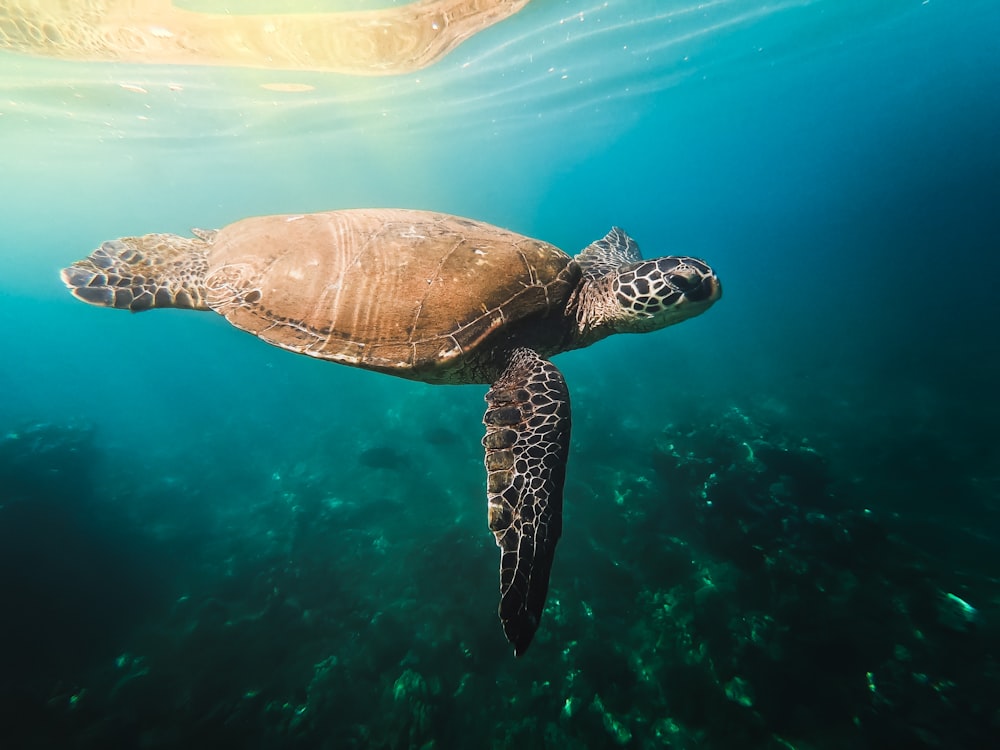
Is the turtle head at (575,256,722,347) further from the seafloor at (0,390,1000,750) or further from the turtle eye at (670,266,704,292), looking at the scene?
the seafloor at (0,390,1000,750)

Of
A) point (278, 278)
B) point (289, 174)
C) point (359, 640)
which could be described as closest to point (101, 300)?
point (278, 278)

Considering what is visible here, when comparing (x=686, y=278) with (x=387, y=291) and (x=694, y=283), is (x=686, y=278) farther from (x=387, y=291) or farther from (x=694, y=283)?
(x=387, y=291)

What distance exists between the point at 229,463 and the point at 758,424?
16.4 meters

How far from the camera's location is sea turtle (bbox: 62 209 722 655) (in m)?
3.55

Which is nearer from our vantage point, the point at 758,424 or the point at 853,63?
the point at 758,424

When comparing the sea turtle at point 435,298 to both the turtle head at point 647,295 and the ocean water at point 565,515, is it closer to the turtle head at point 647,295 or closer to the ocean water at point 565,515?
the turtle head at point 647,295

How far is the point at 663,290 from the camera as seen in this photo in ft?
13.8

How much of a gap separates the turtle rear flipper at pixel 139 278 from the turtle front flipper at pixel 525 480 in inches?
147

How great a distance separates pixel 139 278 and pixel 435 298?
12.2ft

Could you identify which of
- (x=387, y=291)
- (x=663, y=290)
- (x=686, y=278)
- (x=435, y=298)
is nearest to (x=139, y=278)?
(x=387, y=291)

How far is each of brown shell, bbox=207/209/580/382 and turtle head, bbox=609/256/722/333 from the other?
2.24 feet

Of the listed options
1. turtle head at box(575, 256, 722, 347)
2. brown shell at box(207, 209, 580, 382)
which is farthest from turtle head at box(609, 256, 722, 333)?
brown shell at box(207, 209, 580, 382)

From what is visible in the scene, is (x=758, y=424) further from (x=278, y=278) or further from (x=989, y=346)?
(x=278, y=278)

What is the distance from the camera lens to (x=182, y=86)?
14.5 m
